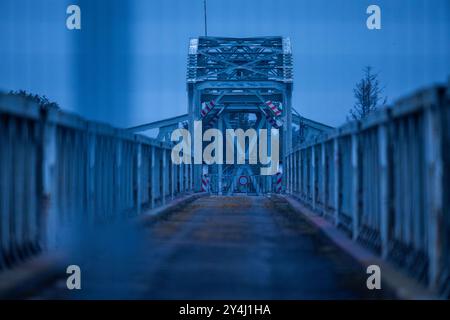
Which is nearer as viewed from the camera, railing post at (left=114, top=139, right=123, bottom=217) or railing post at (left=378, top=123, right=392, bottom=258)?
railing post at (left=378, top=123, right=392, bottom=258)

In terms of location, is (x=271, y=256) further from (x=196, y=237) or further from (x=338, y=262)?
(x=196, y=237)

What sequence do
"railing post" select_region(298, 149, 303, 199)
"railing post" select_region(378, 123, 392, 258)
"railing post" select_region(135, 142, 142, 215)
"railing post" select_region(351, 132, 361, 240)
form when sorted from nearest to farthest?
"railing post" select_region(378, 123, 392, 258) → "railing post" select_region(351, 132, 361, 240) → "railing post" select_region(135, 142, 142, 215) → "railing post" select_region(298, 149, 303, 199)

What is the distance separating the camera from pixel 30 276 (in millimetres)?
6059

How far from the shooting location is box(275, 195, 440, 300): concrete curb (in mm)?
5246

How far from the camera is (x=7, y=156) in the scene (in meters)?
6.41

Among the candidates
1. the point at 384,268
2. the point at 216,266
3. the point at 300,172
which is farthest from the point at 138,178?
the point at 384,268

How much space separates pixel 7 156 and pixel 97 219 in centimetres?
315

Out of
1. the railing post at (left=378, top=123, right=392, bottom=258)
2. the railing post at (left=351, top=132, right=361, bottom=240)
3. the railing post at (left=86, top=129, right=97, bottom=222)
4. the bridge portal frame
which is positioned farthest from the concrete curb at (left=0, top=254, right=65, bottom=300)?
the bridge portal frame

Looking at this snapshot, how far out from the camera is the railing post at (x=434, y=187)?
504cm

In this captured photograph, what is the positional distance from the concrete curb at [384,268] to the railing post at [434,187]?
0.16m

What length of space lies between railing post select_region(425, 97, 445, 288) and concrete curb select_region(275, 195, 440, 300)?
0.51ft

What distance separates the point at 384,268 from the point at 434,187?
1.48 m

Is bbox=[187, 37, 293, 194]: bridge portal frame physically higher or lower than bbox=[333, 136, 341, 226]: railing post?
higher

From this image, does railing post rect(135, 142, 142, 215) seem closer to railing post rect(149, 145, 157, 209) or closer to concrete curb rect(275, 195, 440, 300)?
railing post rect(149, 145, 157, 209)
